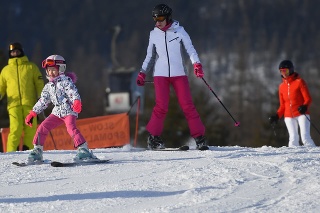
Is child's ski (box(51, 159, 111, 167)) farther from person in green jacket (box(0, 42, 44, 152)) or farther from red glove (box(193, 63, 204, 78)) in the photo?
person in green jacket (box(0, 42, 44, 152))

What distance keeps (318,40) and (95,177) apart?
158 m

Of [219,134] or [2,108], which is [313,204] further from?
[219,134]

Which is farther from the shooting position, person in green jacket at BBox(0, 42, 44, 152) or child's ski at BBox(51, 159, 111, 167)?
person in green jacket at BBox(0, 42, 44, 152)

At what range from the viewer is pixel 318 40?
526 ft

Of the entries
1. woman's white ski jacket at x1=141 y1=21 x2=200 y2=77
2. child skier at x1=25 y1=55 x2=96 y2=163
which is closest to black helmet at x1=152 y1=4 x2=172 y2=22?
woman's white ski jacket at x1=141 y1=21 x2=200 y2=77

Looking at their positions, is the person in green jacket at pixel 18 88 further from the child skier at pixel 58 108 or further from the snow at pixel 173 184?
the child skier at pixel 58 108

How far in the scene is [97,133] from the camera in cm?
1451

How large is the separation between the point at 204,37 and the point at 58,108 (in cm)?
16246

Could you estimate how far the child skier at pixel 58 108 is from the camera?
26.1ft

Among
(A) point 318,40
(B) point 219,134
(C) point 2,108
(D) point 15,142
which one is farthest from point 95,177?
(A) point 318,40

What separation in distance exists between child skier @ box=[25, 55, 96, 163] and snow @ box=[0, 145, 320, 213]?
0.31 meters

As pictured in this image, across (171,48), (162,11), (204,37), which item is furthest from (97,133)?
(204,37)

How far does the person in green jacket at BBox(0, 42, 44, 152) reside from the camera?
10656mm

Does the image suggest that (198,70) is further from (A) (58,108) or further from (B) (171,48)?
(A) (58,108)
